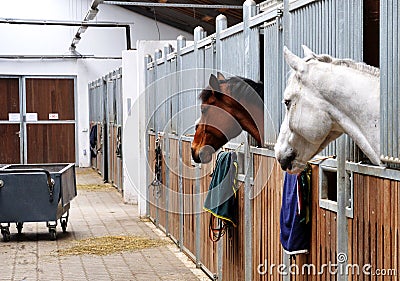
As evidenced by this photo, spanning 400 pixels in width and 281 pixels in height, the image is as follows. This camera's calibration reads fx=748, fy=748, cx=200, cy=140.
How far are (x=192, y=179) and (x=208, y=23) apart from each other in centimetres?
1183

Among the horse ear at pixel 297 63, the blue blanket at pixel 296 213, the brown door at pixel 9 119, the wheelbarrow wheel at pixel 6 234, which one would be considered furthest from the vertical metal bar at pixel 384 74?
the brown door at pixel 9 119

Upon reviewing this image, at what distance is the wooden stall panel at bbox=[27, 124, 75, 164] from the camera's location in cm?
1834

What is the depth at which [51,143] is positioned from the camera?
18438mm

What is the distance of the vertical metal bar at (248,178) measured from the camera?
188 inches

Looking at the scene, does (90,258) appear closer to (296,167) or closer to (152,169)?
(152,169)

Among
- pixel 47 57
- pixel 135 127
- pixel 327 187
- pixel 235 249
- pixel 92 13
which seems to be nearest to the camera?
pixel 327 187

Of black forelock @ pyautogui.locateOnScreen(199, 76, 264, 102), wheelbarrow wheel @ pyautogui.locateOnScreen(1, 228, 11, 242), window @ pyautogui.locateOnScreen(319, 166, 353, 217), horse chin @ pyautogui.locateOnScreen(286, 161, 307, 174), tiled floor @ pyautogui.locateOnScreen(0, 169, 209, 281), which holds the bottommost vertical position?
tiled floor @ pyautogui.locateOnScreen(0, 169, 209, 281)

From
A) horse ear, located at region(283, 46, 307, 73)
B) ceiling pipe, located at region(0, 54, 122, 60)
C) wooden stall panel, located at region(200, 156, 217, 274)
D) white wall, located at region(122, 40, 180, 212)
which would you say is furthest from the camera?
ceiling pipe, located at region(0, 54, 122, 60)

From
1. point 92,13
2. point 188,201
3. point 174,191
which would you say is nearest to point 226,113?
point 188,201

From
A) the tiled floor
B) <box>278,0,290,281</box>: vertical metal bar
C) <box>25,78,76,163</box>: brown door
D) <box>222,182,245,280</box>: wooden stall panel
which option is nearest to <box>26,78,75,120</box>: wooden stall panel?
<box>25,78,76,163</box>: brown door

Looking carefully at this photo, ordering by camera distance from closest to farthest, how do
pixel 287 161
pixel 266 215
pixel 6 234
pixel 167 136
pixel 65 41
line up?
pixel 287 161
pixel 266 215
pixel 167 136
pixel 6 234
pixel 65 41

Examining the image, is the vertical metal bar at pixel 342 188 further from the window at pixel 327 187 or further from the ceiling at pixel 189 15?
the ceiling at pixel 189 15

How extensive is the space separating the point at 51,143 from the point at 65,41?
255 centimetres

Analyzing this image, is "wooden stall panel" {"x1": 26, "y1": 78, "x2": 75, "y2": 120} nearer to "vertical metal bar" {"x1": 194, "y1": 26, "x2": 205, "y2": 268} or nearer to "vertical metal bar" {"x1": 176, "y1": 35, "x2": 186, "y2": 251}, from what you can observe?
"vertical metal bar" {"x1": 176, "y1": 35, "x2": 186, "y2": 251}
